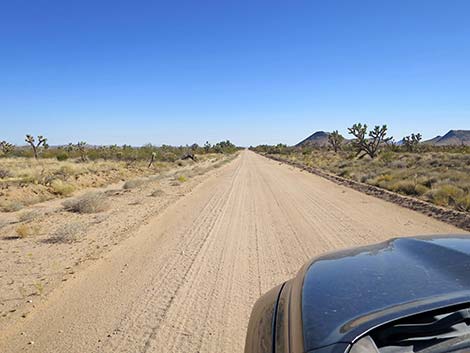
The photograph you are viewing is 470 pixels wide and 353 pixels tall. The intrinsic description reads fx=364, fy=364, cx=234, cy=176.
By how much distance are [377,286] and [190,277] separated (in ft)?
14.2

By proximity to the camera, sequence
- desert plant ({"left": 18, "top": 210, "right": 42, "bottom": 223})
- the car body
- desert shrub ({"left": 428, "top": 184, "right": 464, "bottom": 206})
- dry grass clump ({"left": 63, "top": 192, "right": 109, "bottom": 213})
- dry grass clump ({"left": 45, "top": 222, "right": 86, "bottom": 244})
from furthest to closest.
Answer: desert shrub ({"left": 428, "top": 184, "right": 464, "bottom": 206})
dry grass clump ({"left": 63, "top": 192, "right": 109, "bottom": 213})
desert plant ({"left": 18, "top": 210, "right": 42, "bottom": 223})
dry grass clump ({"left": 45, "top": 222, "right": 86, "bottom": 244})
the car body

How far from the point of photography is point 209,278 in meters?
6.03

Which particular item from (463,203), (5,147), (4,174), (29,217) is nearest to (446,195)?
(463,203)

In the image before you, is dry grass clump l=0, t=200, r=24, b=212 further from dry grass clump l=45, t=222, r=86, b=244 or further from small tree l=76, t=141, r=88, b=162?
small tree l=76, t=141, r=88, b=162

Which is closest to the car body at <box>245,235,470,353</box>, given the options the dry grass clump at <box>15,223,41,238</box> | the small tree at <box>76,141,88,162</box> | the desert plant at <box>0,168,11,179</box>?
the dry grass clump at <box>15,223,41,238</box>

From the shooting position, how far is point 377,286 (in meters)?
2.17

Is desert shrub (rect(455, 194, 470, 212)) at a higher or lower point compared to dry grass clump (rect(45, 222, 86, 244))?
higher

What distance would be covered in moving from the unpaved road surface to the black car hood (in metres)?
1.97

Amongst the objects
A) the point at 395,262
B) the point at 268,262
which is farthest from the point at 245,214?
the point at 395,262

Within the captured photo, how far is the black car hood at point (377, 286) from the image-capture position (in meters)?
1.81

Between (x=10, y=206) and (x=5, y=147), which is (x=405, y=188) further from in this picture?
(x=5, y=147)

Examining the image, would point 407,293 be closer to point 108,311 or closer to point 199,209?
point 108,311

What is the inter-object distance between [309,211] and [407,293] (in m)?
10.2

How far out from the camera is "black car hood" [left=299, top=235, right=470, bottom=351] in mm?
1807
